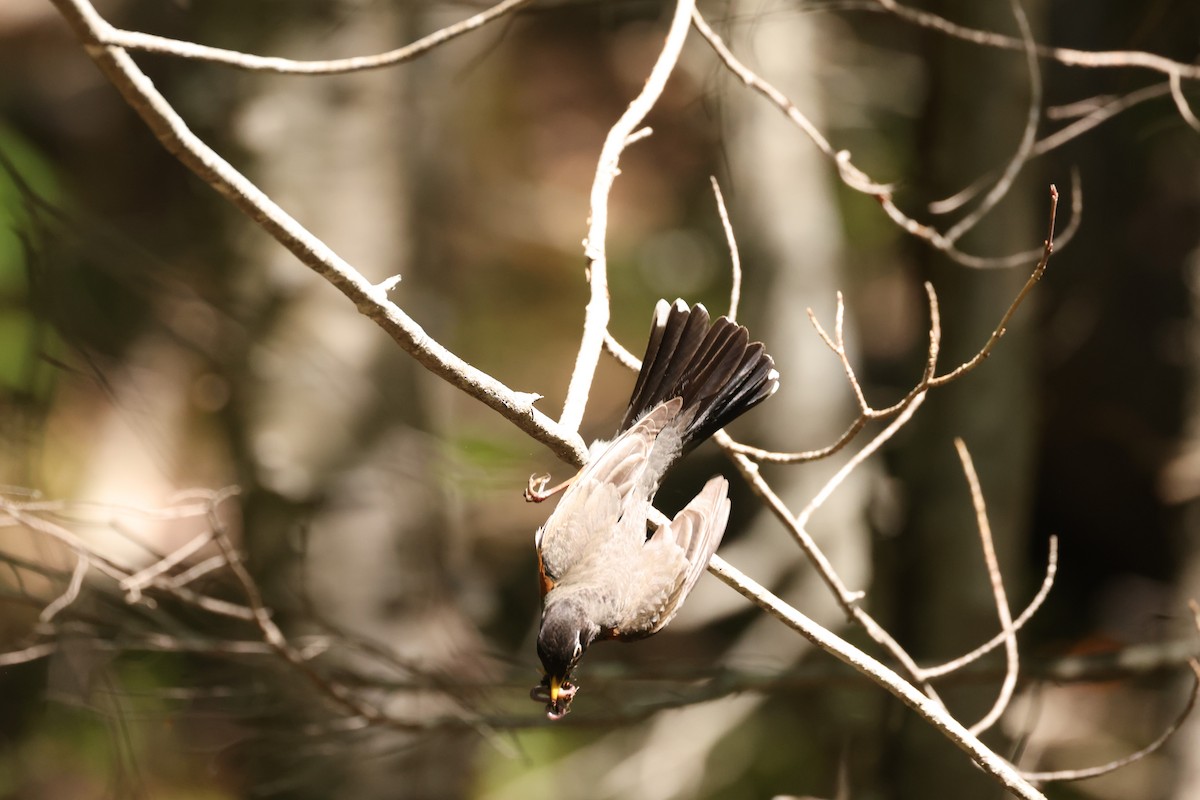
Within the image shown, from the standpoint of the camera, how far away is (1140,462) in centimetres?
548

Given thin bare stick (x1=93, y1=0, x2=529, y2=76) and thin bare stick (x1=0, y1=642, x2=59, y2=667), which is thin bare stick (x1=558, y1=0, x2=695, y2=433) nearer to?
thin bare stick (x1=93, y1=0, x2=529, y2=76)

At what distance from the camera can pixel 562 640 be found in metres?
2.28

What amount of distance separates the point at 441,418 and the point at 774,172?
2.27 metres

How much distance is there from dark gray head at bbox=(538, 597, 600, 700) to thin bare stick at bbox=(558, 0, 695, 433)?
52 centimetres

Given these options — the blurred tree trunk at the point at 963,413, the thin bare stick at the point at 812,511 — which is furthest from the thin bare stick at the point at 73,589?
the blurred tree trunk at the point at 963,413

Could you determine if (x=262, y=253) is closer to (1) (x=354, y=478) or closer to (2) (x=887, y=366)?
(1) (x=354, y=478)

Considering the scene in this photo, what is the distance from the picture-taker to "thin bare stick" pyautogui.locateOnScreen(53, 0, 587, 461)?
52.1 inches

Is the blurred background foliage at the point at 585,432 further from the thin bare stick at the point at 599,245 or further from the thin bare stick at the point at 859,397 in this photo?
the thin bare stick at the point at 859,397

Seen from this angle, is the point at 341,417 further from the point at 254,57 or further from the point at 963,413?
the point at 254,57

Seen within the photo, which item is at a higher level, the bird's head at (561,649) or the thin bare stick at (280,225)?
the thin bare stick at (280,225)

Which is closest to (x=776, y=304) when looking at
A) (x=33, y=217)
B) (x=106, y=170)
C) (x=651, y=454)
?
(x=651, y=454)

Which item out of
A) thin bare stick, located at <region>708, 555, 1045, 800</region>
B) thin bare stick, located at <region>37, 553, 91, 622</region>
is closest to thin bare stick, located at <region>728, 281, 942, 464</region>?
thin bare stick, located at <region>708, 555, 1045, 800</region>

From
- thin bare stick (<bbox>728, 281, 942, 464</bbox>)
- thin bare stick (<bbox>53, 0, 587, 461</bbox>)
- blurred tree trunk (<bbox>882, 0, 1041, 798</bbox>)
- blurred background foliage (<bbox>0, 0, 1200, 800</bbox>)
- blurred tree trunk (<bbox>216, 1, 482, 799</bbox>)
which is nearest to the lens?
thin bare stick (<bbox>53, 0, 587, 461</bbox>)

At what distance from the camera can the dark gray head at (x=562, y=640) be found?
2.28m
